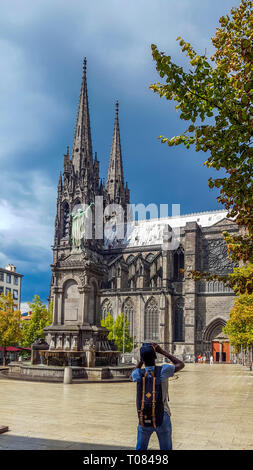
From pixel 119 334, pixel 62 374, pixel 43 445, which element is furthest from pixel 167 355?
pixel 119 334

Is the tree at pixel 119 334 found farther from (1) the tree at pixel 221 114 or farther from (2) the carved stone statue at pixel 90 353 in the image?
(1) the tree at pixel 221 114

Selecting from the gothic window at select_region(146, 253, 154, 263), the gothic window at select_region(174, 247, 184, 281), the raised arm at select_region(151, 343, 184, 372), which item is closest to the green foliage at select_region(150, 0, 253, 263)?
the raised arm at select_region(151, 343, 184, 372)

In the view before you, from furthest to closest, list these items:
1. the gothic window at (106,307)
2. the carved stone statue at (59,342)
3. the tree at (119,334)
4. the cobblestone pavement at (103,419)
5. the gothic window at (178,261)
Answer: the gothic window at (106,307), the gothic window at (178,261), the tree at (119,334), the carved stone statue at (59,342), the cobblestone pavement at (103,419)

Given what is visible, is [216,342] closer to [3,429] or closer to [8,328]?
[8,328]

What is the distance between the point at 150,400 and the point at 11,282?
75.3 metres

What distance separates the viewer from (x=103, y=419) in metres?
10.3

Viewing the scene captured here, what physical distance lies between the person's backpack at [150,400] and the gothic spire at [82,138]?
7409 centimetres

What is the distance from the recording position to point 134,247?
77.7m

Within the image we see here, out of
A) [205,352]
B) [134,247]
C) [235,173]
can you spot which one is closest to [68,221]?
[134,247]

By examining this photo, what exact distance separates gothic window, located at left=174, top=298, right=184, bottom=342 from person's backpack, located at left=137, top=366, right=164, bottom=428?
60.4m

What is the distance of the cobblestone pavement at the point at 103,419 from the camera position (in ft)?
26.0

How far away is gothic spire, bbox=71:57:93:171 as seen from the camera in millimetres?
78438

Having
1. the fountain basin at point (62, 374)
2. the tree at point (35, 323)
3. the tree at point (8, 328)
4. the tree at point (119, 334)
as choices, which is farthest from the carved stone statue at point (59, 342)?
the tree at point (119, 334)

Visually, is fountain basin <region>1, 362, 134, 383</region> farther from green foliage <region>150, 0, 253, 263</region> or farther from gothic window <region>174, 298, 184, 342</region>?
gothic window <region>174, 298, 184, 342</region>
